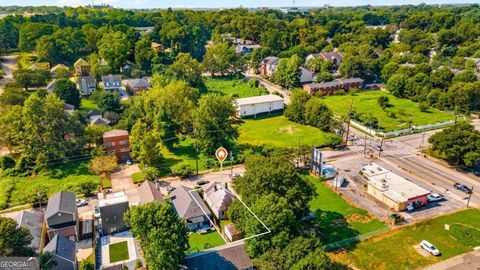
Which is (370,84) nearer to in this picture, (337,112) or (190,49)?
(337,112)

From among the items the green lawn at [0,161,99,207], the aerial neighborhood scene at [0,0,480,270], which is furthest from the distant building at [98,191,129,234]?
the green lawn at [0,161,99,207]

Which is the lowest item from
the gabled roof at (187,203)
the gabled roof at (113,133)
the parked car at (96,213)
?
the parked car at (96,213)

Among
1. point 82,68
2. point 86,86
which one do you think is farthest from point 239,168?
point 82,68

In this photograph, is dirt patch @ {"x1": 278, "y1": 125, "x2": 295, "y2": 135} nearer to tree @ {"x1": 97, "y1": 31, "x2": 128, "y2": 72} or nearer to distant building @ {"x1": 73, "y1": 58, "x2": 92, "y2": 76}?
tree @ {"x1": 97, "y1": 31, "x2": 128, "y2": 72}

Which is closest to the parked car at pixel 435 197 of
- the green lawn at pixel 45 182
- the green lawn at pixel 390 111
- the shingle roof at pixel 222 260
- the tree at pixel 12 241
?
the green lawn at pixel 390 111

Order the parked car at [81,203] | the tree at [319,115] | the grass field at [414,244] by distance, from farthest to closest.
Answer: the tree at [319,115] → the parked car at [81,203] → the grass field at [414,244]

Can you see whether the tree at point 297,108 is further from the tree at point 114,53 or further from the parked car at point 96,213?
the tree at point 114,53

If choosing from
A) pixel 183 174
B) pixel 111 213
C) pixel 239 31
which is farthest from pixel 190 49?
pixel 111 213
